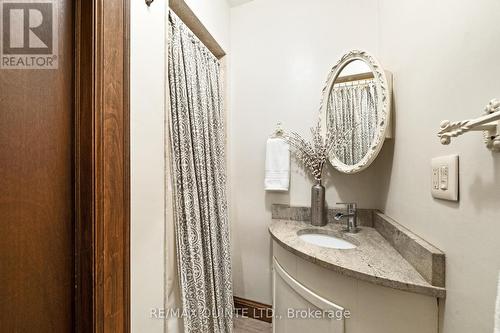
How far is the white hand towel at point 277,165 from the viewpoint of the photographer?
5.17 feet

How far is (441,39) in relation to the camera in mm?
689

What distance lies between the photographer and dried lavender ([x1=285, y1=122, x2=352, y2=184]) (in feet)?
4.70

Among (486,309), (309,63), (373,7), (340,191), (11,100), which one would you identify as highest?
(373,7)

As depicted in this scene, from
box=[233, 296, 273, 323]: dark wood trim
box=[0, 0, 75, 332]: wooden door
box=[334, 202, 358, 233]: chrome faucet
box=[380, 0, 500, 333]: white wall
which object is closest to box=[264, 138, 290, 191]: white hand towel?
box=[334, 202, 358, 233]: chrome faucet

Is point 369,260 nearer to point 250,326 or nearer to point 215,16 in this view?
point 250,326

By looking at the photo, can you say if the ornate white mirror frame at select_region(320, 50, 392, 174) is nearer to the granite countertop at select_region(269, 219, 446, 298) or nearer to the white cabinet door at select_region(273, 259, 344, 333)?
the granite countertop at select_region(269, 219, 446, 298)

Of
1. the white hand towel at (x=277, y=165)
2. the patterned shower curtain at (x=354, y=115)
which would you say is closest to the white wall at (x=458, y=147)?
the patterned shower curtain at (x=354, y=115)

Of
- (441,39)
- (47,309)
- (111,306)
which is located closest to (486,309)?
(441,39)

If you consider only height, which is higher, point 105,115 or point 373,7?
point 373,7

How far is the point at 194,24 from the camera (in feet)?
4.41

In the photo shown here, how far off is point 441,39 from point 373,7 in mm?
A: 981

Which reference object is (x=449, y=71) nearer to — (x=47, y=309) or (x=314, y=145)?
(x=314, y=145)

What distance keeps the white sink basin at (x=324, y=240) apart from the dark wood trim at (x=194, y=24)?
1.44 metres

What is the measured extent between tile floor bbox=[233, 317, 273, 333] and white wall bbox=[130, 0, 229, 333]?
0.86 m
